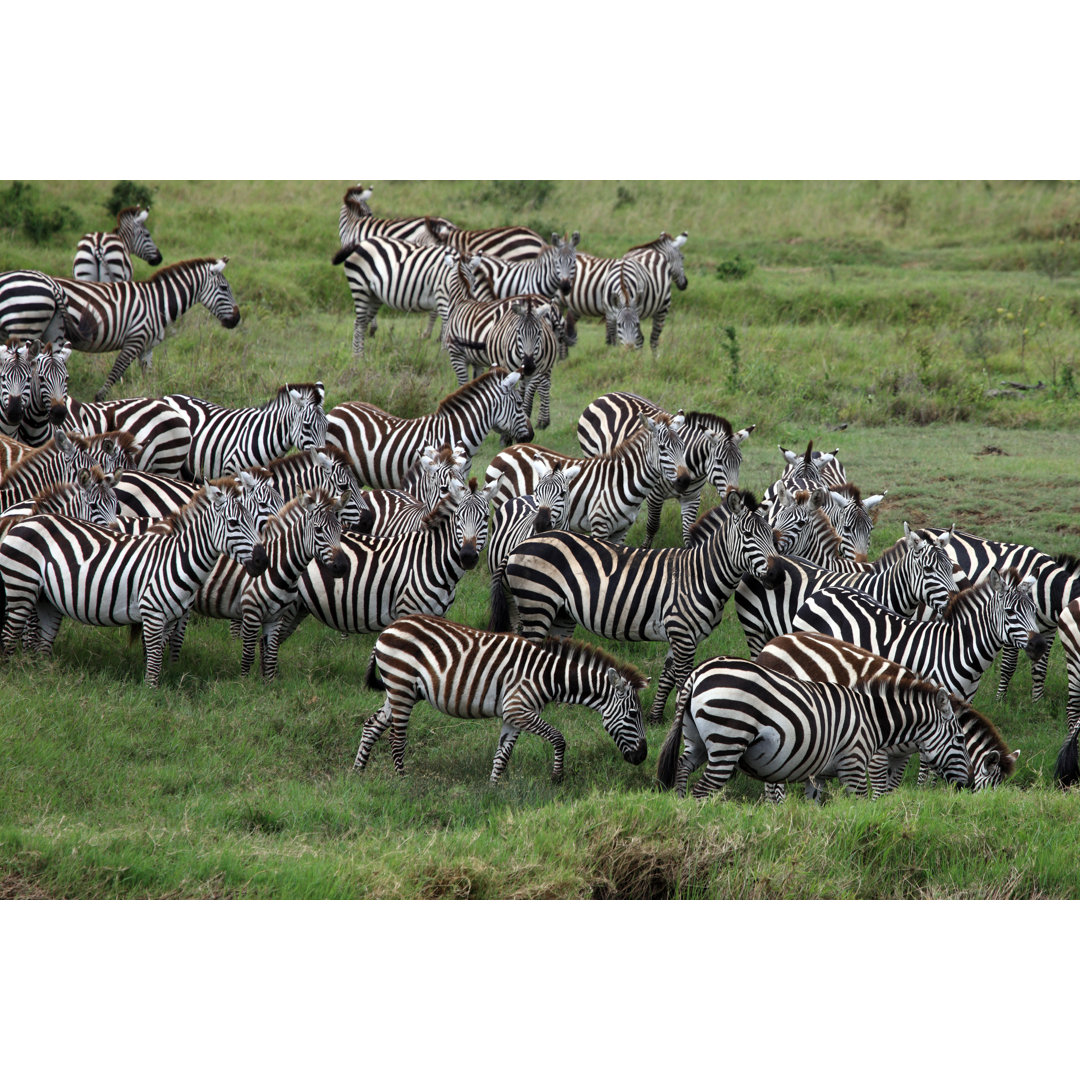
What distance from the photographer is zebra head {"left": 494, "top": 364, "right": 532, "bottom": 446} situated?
13.8 meters

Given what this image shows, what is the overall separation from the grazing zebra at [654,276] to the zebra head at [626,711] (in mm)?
11562

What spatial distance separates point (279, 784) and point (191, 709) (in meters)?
1.32

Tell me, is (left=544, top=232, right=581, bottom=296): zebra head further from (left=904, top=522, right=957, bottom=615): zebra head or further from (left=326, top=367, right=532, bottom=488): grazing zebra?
(left=904, top=522, right=957, bottom=615): zebra head

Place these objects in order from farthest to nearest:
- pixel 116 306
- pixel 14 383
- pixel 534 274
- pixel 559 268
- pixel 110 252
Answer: pixel 110 252
pixel 534 274
pixel 559 268
pixel 116 306
pixel 14 383

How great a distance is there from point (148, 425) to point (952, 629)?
8.78m

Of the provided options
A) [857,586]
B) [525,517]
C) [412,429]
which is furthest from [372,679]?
[412,429]

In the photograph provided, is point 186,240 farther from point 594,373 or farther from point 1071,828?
point 1071,828

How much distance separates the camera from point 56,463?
11.6m

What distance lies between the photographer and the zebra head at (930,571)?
9906 millimetres

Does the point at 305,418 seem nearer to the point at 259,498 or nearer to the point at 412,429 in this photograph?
the point at 412,429


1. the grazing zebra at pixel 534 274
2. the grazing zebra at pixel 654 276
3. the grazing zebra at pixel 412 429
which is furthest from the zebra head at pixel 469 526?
the grazing zebra at pixel 654 276

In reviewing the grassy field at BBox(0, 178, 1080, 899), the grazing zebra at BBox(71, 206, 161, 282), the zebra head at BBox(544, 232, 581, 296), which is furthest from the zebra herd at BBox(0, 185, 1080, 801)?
the zebra head at BBox(544, 232, 581, 296)

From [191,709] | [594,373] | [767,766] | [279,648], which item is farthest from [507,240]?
[767,766]

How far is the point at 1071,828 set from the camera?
7.47m
